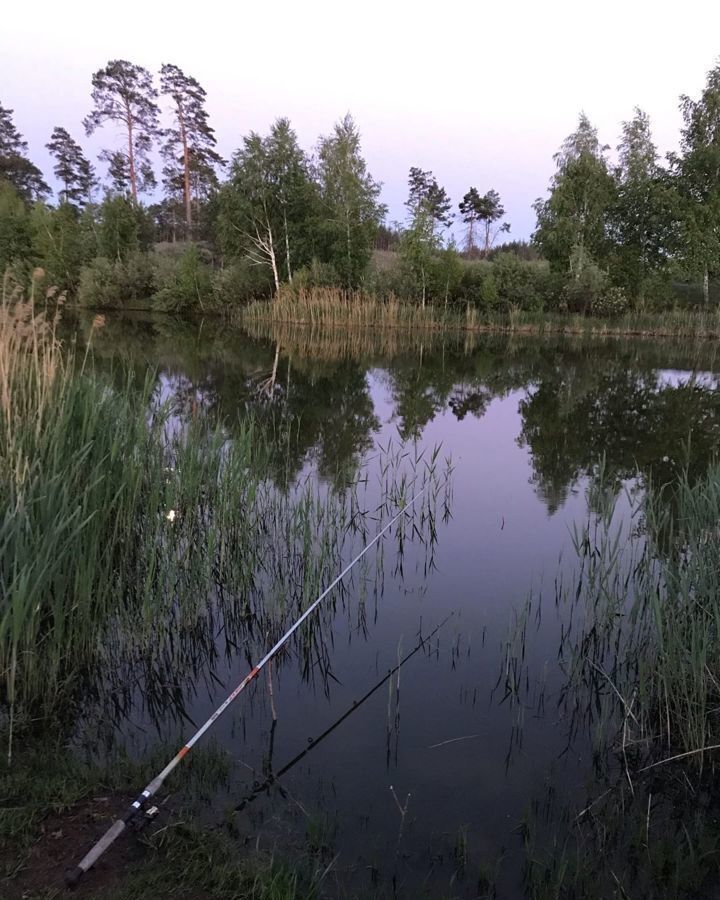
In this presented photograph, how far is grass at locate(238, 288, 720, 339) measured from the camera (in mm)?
28344

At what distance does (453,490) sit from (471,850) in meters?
5.28

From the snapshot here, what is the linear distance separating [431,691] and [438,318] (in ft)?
89.7

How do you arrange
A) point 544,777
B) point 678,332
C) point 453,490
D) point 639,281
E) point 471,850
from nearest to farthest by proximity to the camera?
1. point 471,850
2. point 544,777
3. point 453,490
4. point 678,332
5. point 639,281

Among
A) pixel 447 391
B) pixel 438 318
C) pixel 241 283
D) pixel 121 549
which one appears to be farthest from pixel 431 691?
pixel 241 283

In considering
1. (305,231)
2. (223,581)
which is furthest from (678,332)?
(223,581)

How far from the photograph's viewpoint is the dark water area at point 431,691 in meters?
2.66

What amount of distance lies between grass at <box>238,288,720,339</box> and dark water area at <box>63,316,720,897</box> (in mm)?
18083

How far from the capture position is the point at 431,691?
12.4 feet

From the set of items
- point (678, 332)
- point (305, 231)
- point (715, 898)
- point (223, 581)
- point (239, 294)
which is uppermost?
point (305, 231)

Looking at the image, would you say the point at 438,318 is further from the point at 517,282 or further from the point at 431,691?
the point at 431,691

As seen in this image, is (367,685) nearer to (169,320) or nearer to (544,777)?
(544,777)

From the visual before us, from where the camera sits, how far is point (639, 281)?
30.6m

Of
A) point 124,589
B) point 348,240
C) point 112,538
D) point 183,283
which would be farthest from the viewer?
point 183,283

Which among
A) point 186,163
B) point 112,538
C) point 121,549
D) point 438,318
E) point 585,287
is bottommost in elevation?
point 121,549
